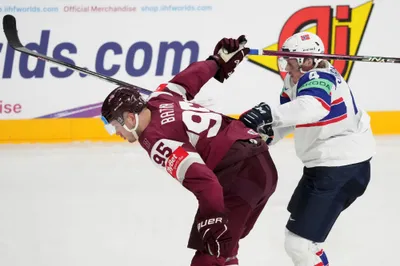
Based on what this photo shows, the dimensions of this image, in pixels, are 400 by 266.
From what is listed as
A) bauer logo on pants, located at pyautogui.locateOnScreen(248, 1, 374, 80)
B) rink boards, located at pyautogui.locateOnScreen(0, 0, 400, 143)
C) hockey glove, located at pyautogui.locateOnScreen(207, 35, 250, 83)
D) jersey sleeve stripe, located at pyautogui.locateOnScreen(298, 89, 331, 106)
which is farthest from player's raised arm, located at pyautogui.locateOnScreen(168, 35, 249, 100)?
bauer logo on pants, located at pyautogui.locateOnScreen(248, 1, 374, 80)

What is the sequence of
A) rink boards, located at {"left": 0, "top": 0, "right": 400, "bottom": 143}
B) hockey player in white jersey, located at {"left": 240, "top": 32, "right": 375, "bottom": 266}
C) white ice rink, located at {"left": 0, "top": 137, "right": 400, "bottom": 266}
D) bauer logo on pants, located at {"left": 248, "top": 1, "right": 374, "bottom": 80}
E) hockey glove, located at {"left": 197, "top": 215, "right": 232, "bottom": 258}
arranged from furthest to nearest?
bauer logo on pants, located at {"left": 248, "top": 1, "right": 374, "bottom": 80} → rink boards, located at {"left": 0, "top": 0, "right": 400, "bottom": 143} → white ice rink, located at {"left": 0, "top": 137, "right": 400, "bottom": 266} → hockey player in white jersey, located at {"left": 240, "top": 32, "right": 375, "bottom": 266} → hockey glove, located at {"left": 197, "top": 215, "right": 232, "bottom": 258}

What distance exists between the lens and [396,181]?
17.6ft

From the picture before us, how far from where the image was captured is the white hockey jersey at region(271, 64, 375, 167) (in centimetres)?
318

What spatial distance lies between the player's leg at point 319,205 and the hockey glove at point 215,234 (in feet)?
2.30

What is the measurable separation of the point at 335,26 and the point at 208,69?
12.5 ft

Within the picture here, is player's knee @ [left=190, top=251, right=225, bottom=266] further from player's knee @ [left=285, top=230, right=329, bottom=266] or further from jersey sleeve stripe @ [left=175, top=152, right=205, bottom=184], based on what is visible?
player's knee @ [left=285, top=230, right=329, bottom=266]

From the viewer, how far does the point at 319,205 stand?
3.39m

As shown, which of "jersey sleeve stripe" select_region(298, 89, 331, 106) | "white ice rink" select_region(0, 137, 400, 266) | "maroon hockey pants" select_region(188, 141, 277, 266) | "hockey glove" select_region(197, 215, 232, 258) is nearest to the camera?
"hockey glove" select_region(197, 215, 232, 258)

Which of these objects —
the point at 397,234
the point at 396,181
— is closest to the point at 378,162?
the point at 396,181

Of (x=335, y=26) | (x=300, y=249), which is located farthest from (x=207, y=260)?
(x=335, y=26)

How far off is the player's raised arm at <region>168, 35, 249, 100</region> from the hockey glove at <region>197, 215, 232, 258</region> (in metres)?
0.70

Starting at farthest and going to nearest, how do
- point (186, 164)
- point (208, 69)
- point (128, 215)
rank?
point (128, 215) < point (208, 69) < point (186, 164)

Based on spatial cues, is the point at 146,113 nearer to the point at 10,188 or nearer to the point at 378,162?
the point at 10,188

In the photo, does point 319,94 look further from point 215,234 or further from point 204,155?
point 215,234
